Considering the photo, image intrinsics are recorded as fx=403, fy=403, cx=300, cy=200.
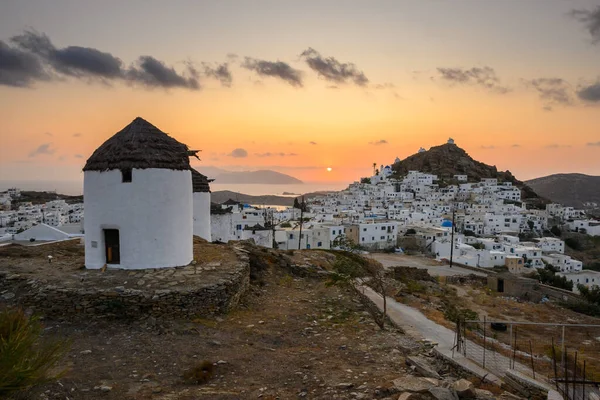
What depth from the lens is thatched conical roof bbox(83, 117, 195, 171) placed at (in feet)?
37.7

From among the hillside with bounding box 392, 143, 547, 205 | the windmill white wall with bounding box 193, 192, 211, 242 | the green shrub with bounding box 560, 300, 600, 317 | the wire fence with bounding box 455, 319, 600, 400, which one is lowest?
the green shrub with bounding box 560, 300, 600, 317

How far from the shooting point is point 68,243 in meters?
17.6

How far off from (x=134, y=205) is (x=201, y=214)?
8.08 m

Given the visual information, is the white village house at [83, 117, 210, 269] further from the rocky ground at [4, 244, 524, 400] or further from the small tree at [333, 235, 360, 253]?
the small tree at [333, 235, 360, 253]

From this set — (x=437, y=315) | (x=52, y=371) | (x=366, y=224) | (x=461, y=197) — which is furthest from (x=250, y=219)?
(x=461, y=197)

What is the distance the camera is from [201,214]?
19453 millimetres

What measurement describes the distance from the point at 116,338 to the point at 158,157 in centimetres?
534

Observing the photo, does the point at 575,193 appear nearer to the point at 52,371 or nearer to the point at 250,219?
the point at 250,219

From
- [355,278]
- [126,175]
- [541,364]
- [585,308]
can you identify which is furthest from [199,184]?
[585,308]

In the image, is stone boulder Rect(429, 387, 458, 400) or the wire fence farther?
the wire fence

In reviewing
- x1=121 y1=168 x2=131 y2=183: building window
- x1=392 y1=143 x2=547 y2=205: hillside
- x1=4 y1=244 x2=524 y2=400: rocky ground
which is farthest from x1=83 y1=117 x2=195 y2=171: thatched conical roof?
x1=392 y1=143 x2=547 y2=205: hillside

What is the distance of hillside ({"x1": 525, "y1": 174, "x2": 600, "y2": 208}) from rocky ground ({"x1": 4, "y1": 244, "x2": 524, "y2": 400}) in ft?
555

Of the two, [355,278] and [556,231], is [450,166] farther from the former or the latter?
[355,278]

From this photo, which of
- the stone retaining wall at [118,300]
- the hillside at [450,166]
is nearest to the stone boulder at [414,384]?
the stone retaining wall at [118,300]
